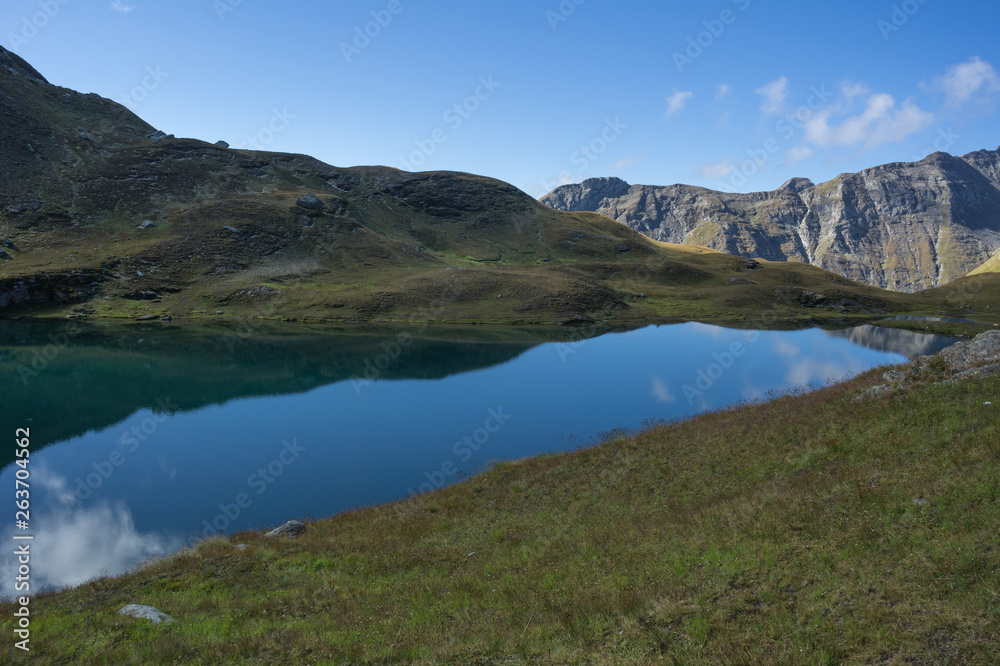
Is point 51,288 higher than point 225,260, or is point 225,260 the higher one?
point 225,260

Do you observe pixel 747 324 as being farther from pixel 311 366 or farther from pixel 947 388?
pixel 947 388

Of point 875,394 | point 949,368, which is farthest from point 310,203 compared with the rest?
point 949,368

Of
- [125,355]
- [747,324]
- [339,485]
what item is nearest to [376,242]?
[125,355]

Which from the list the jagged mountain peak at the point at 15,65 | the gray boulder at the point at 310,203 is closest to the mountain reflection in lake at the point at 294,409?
the gray boulder at the point at 310,203

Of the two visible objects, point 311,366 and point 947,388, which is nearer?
point 947,388

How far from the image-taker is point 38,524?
87.4 ft

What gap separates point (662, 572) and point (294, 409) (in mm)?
44636

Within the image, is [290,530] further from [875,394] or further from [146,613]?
[875,394]

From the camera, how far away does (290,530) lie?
2462 cm

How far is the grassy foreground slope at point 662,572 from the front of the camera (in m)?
10.2

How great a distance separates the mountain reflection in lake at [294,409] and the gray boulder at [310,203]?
277 feet

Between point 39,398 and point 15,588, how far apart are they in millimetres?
41821

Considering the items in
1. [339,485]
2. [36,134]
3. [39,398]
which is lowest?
[339,485]

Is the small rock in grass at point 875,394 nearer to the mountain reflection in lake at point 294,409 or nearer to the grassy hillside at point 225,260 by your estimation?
the mountain reflection in lake at point 294,409
